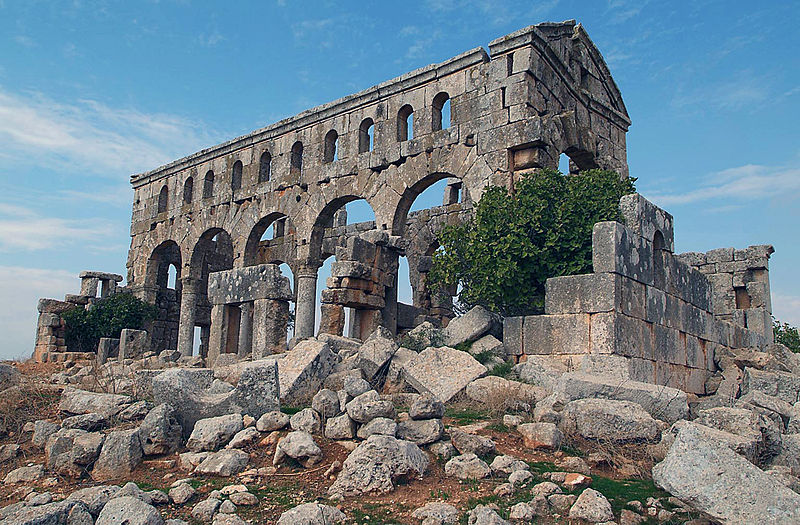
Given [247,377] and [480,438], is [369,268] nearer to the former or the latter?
[247,377]

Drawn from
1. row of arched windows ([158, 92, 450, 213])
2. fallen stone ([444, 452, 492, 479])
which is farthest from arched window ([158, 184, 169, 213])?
fallen stone ([444, 452, 492, 479])

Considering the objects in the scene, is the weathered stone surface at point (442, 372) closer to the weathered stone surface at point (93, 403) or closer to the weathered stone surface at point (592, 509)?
the weathered stone surface at point (592, 509)

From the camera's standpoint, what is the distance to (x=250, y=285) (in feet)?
40.2

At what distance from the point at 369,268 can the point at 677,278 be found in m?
5.50

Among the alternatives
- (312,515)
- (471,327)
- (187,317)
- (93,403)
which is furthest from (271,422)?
(187,317)

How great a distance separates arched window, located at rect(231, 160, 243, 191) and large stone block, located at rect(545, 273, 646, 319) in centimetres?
1338

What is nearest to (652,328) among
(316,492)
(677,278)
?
(677,278)

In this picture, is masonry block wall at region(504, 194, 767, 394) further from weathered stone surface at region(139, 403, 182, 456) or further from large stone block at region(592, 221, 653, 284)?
weathered stone surface at region(139, 403, 182, 456)

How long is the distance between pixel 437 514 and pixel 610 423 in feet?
7.86

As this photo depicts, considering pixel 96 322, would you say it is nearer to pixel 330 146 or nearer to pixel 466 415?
pixel 330 146

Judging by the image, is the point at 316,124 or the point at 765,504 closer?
the point at 765,504

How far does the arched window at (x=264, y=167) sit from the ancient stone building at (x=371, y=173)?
56mm

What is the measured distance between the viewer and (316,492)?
5.20m

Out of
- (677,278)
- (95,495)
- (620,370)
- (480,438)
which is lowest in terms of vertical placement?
(95,495)
